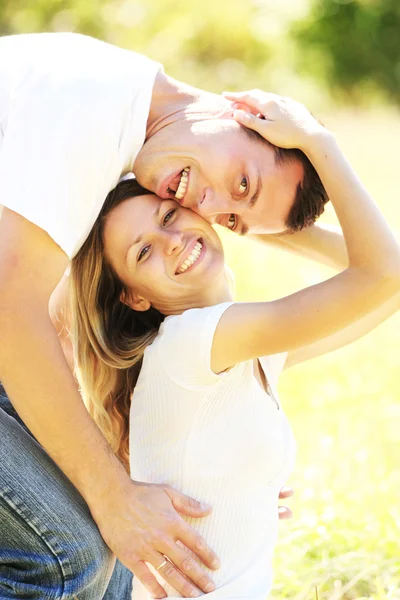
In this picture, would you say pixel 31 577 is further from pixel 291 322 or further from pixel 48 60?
pixel 48 60

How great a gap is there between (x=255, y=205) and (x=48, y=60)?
660mm

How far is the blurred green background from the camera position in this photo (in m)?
3.50

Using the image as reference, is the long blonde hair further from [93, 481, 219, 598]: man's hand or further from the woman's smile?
[93, 481, 219, 598]: man's hand

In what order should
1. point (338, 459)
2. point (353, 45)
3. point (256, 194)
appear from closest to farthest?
point (256, 194) → point (338, 459) → point (353, 45)

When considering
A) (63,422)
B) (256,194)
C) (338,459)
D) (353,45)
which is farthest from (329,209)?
(353,45)

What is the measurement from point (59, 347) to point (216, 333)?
1.25ft

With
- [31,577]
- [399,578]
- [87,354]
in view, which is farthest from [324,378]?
[31,577]

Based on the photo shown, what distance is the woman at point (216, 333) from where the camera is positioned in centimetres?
240

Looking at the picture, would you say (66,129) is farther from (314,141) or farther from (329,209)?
(329,209)

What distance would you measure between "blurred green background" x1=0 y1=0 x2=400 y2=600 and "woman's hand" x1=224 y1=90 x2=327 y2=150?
1.55 metres

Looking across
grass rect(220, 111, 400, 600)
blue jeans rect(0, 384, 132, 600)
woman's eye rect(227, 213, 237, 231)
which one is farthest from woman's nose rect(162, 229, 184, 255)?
grass rect(220, 111, 400, 600)

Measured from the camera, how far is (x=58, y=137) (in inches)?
93.7

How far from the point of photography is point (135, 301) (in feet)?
8.77

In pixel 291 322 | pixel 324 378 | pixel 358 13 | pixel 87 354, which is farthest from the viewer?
pixel 358 13
